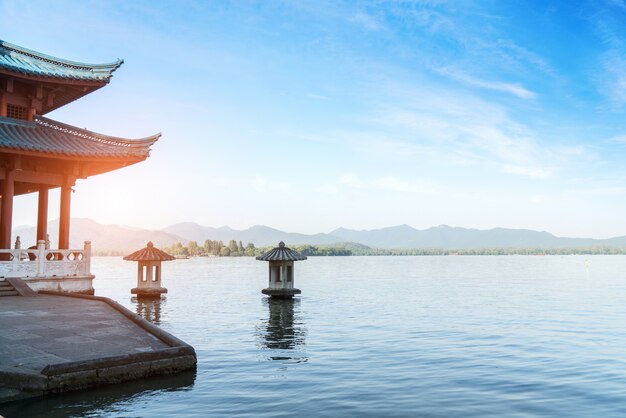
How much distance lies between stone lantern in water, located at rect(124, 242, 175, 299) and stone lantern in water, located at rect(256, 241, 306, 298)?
17.9 feet

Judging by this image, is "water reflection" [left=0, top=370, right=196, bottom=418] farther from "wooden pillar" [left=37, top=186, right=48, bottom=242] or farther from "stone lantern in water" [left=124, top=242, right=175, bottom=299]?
"stone lantern in water" [left=124, top=242, right=175, bottom=299]

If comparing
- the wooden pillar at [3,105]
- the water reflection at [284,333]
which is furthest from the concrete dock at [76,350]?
the wooden pillar at [3,105]

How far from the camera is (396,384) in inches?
481

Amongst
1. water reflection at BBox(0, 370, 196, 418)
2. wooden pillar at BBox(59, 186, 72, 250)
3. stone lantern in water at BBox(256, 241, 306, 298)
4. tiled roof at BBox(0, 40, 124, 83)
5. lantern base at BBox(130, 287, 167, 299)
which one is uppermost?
tiled roof at BBox(0, 40, 124, 83)

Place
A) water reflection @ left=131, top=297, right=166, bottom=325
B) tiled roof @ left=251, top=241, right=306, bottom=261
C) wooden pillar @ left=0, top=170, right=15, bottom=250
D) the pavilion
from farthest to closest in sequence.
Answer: tiled roof @ left=251, top=241, right=306, bottom=261 → water reflection @ left=131, top=297, right=166, bottom=325 → wooden pillar @ left=0, top=170, right=15, bottom=250 → the pavilion

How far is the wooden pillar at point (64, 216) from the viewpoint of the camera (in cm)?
2256

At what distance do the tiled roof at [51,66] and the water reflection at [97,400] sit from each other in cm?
1621

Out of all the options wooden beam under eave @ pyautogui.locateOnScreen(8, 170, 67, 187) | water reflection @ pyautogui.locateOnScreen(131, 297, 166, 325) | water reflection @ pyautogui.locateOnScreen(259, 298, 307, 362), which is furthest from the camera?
water reflection @ pyautogui.locateOnScreen(131, 297, 166, 325)

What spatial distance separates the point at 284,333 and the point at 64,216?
1043 centimetres

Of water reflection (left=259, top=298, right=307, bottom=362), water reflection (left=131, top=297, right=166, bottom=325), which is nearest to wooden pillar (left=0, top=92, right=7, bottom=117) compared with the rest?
water reflection (left=131, top=297, right=166, bottom=325)

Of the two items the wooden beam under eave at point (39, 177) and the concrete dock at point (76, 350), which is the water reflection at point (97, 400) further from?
the wooden beam under eave at point (39, 177)

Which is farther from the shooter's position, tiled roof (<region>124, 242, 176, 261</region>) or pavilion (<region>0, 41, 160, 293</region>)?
tiled roof (<region>124, 242, 176, 261</region>)

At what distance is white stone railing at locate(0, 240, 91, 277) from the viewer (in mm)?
19383

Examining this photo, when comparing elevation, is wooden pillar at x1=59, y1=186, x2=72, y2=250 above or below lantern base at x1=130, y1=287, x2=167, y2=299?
above
